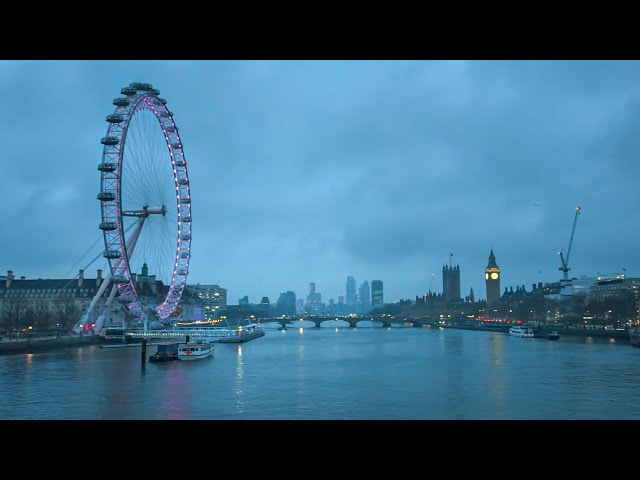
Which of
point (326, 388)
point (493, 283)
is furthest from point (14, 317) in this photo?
point (493, 283)

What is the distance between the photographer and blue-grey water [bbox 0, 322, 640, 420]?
21.9m

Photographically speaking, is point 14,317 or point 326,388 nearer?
point 326,388

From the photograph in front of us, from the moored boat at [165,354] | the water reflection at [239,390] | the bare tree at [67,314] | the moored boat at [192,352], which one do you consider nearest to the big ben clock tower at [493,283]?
the bare tree at [67,314]

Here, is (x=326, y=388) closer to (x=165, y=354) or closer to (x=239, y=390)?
(x=239, y=390)

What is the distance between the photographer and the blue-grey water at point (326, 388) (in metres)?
21.9

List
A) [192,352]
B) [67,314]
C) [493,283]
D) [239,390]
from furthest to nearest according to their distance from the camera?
[493,283]
[67,314]
[192,352]
[239,390]

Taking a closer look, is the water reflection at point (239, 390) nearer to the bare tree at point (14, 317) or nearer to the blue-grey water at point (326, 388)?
the blue-grey water at point (326, 388)

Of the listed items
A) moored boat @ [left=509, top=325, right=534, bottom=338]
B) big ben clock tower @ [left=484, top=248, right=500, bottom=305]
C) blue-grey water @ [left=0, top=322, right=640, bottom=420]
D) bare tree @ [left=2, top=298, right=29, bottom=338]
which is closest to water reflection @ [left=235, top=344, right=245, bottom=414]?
blue-grey water @ [left=0, top=322, right=640, bottom=420]

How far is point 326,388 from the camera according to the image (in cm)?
2873

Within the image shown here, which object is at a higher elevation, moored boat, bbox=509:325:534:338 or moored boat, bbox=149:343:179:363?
moored boat, bbox=149:343:179:363

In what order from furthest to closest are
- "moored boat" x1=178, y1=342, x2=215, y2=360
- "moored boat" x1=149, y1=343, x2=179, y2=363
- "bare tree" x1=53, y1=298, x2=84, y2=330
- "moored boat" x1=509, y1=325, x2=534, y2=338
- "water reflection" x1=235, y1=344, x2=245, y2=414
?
"moored boat" x1=509, y1=325, x2=534, y2=338 → "bare tree" x1=53, y1=298, x2=84, y2=330 → "moored boat" x1=178, y1=342, x2=215, y2=360 → "moored boat" x1=149, y1=343, x2=179, y2=363 → "water reflection" x1=235, y1=344, x2=245, y2=414

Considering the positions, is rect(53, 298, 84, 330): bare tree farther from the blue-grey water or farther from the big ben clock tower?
the big ben clock tower
